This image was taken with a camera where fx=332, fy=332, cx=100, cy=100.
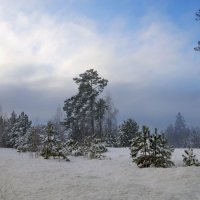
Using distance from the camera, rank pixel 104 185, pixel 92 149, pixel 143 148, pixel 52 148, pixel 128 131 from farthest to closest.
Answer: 1. pixel 128 131
2. pixel 92 149
3. pixel 52 148
4. pixel 143 148
5. pixel 104 185

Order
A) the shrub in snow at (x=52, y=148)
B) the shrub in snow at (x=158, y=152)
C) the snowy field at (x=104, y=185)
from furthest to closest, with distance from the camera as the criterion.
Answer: the shrub in snow at (x=52, y=148) → the shrub in snow at (x=158, y=152) → the snowy field at (x=104, y=185)

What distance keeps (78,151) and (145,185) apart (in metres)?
17.7

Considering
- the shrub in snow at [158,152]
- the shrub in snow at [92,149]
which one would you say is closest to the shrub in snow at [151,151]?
the shrub in snow at [158,152]

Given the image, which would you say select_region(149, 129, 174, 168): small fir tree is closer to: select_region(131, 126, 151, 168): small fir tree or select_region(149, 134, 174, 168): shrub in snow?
select_region(149, 134, 174, 168): shrub in snow

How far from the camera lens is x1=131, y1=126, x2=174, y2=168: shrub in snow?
1714 centimetres

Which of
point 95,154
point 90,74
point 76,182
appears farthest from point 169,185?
point 90,74

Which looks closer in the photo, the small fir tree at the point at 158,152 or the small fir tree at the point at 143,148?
the small fir tree at the point at 143,148

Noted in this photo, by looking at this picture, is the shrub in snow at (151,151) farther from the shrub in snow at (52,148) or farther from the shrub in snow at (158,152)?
the shrub in snow at (52,148)

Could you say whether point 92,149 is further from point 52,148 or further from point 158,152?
point 158,152

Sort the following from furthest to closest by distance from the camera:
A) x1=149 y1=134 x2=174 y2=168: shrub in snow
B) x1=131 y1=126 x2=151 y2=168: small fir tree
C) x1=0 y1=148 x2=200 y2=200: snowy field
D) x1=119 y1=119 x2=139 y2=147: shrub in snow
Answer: x1=119 y1=119 x2=139 y2=147: shrub in snow → x1=149 y1=134 x2=174 y2=168: shrub in snow → x1=131 y1=126 x2=151 y2=168: small fir tree → x1=0 y1=148 x2=200 y2=200: snowy field

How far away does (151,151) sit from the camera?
17.8 meters

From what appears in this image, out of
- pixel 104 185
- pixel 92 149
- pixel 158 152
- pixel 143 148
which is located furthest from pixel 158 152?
pixel 92 149

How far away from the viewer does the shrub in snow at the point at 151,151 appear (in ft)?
56.2

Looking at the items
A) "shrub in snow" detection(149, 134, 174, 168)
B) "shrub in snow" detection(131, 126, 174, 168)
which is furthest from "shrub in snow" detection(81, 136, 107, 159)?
"shrub in snow" detection(149, 134, 174, 168)
